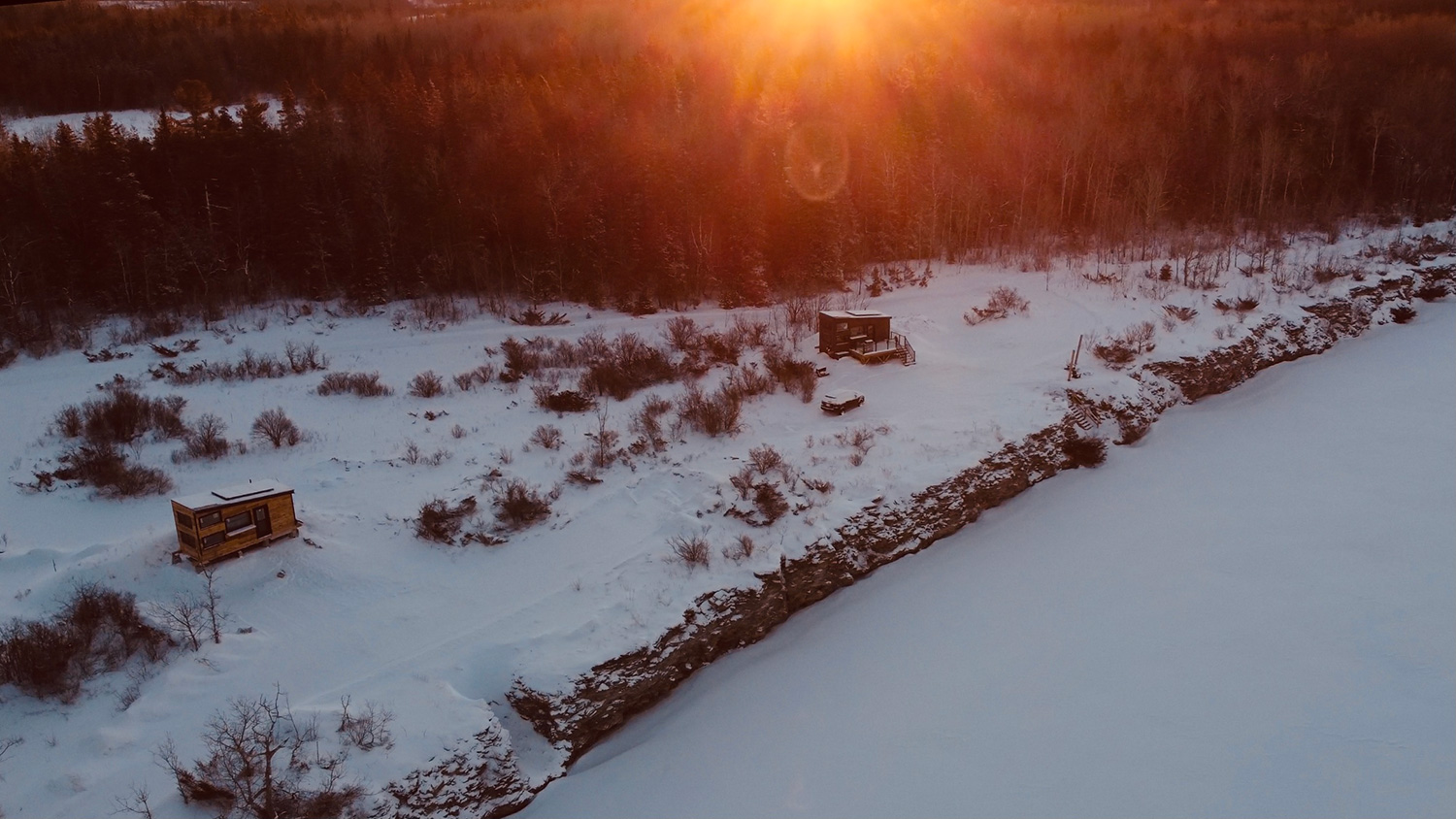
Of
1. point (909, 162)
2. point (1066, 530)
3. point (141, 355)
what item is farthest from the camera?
point (909, 162)

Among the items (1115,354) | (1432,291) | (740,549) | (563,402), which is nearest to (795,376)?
(563,402)

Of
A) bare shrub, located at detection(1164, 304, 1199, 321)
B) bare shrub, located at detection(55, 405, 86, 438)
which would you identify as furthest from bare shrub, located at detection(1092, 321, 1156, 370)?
bare shrub, located at detection(55, 405, 86, 438)

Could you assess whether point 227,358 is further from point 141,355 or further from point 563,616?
point 563,616

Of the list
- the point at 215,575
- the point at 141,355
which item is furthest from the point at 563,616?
the point at 141,355

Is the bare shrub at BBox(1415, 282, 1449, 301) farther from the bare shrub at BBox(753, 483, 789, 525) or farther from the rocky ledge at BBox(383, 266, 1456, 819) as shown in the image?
the bare shrub at BBox(753, 483, 789, 525)

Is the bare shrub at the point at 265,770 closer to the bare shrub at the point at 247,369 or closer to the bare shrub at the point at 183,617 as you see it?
the bare shrub at the point at 183,617

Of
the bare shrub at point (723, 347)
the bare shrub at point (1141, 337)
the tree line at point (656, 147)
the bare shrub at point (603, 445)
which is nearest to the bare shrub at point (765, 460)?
the bare shrub at point (603, 445)
